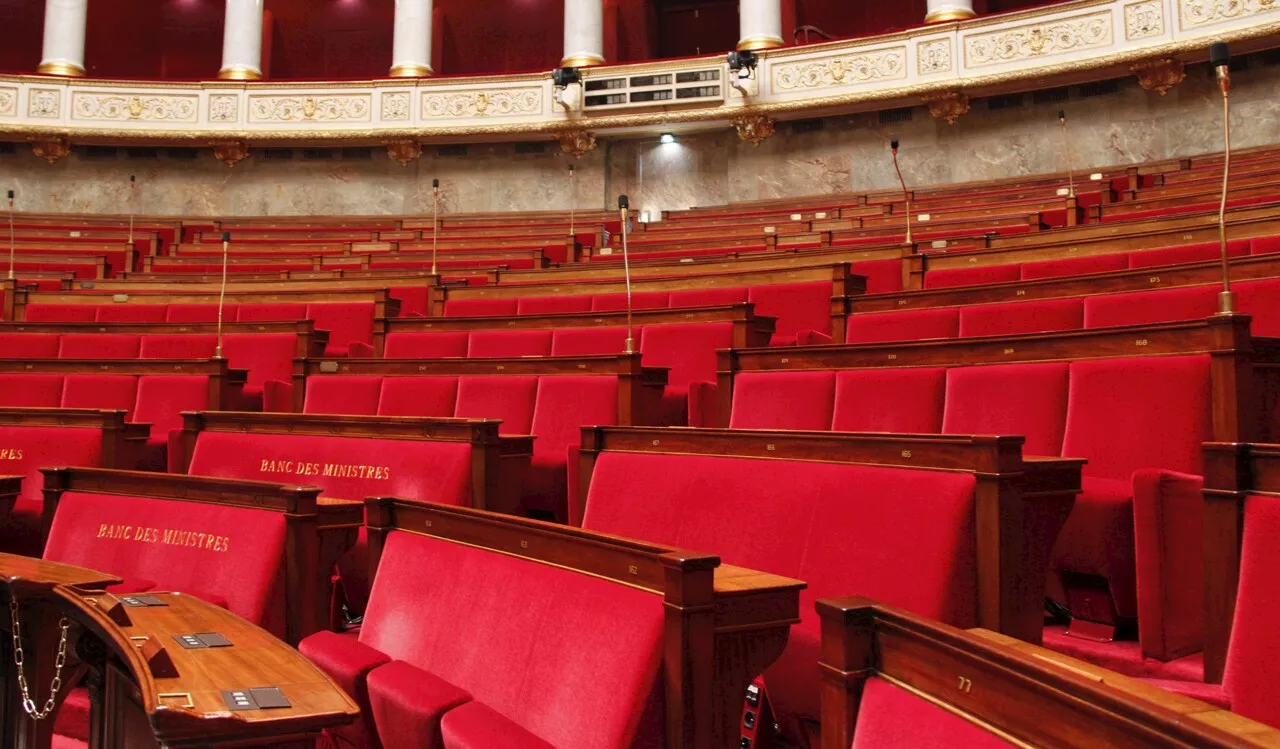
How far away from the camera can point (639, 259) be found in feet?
6.20

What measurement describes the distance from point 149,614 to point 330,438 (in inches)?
14.5

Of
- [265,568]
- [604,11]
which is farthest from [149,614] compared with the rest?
[604,11]

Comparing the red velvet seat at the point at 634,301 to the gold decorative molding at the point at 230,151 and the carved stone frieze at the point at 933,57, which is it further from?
the gold decorative molding at the point at 230,151

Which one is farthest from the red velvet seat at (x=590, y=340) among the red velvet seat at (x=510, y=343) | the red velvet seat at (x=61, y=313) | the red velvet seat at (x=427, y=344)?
the red velvet seat at (x=61, y=313)

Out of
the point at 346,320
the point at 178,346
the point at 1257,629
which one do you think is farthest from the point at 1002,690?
the point at 346,320

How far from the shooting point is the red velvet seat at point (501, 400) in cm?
101

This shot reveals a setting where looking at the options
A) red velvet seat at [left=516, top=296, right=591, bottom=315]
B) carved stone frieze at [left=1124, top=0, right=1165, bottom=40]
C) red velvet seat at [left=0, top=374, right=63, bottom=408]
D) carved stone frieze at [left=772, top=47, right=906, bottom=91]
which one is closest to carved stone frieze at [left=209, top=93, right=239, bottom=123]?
carved stone frieze at [left=772, top=47, right=906, bottom=91]

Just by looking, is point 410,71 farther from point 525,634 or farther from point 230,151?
point 525,634

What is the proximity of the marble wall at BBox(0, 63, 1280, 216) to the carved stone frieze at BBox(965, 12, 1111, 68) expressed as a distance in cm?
17

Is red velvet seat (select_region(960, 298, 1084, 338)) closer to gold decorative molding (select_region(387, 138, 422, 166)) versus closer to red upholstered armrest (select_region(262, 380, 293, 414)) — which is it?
red upholstered armrest (select_region(262, 380, 293, 414))

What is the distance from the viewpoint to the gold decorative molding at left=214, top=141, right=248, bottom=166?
10.2ft

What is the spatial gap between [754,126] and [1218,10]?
1.14 meters

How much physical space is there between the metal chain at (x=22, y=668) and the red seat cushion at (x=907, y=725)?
0.46 metres

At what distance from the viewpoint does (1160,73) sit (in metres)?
2.38
